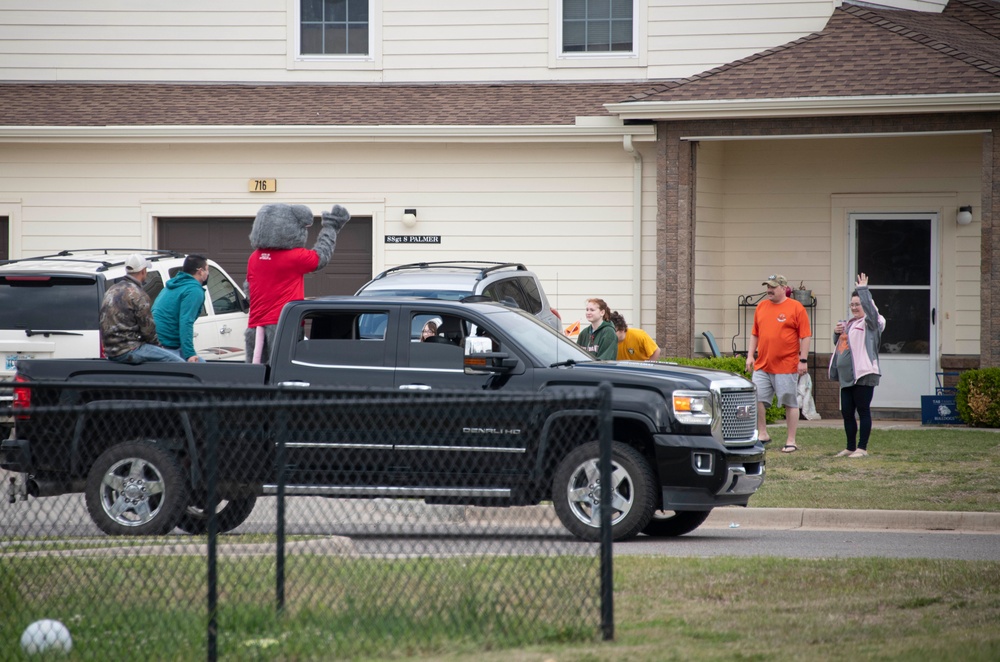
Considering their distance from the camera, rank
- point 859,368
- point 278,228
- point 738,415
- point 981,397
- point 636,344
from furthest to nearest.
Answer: point 981,397 → point 636,344 → point 859,368 → point 278,228 → point 738,415

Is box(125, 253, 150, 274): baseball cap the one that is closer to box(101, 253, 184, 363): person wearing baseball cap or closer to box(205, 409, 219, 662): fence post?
box(101, 253, 184, 363): person wearing baseball cap

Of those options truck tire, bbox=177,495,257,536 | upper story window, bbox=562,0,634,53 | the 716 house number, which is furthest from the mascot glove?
upper story window, bbox=562,0,634,53

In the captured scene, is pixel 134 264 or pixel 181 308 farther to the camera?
pixel 181 308

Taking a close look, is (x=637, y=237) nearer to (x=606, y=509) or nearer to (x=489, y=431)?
(x=489, y=431)

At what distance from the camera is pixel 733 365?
1658cm

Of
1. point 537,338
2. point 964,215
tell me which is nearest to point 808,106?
point 964,215

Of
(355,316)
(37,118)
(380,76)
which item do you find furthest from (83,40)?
(355,316)

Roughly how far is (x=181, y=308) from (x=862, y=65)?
984 cm

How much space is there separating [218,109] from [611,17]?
233 inches

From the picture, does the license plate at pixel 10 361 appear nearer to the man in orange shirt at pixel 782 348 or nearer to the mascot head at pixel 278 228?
the mascot head at pixel 278 228

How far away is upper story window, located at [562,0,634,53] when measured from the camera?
61.2 ft

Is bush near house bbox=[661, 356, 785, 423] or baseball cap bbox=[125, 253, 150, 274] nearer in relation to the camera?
baseball cap bbox=[125, 253, 150, 274]

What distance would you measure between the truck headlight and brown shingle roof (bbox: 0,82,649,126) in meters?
8.71

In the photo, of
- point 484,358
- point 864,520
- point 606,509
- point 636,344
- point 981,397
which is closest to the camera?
point 606,509
